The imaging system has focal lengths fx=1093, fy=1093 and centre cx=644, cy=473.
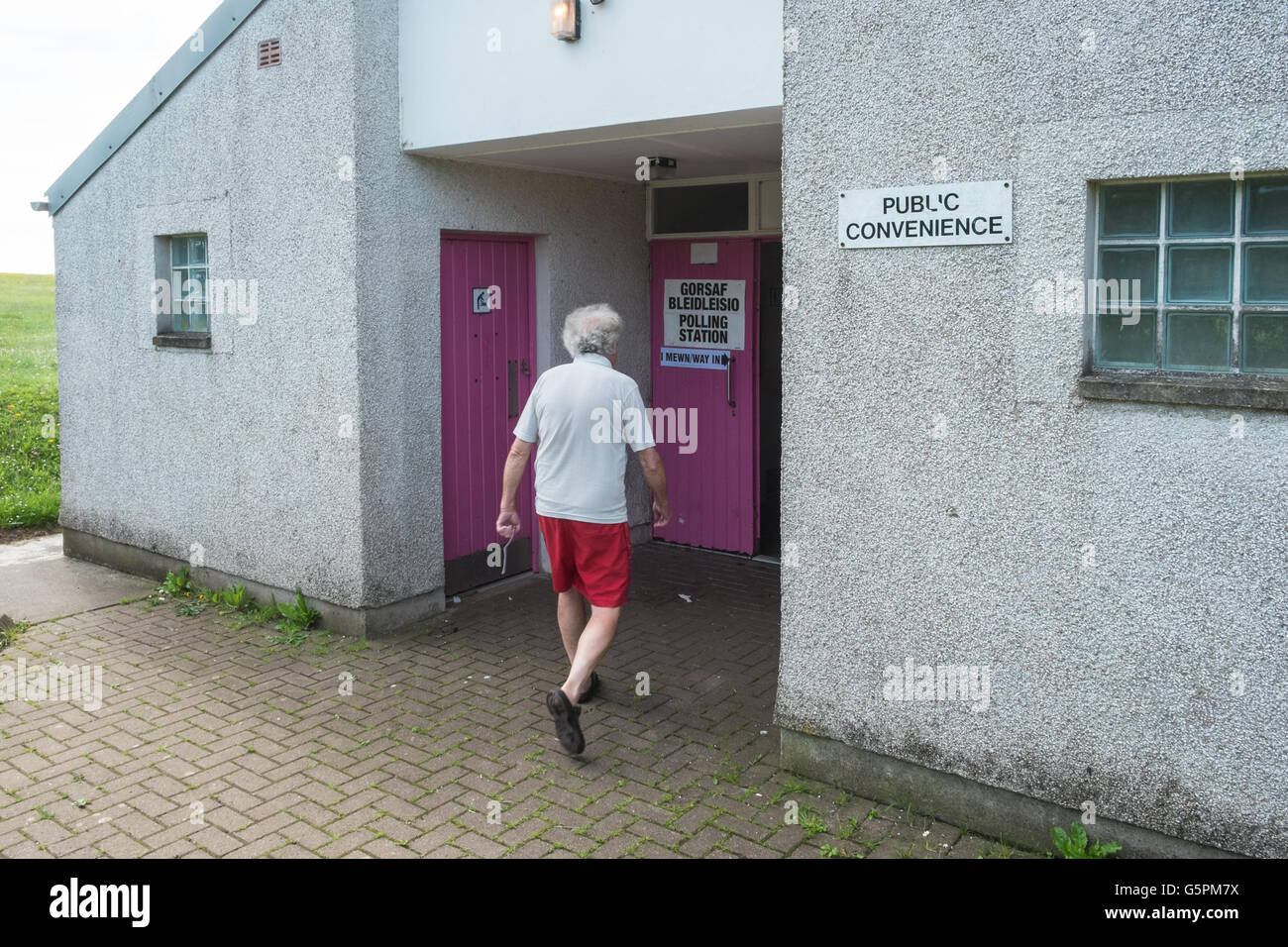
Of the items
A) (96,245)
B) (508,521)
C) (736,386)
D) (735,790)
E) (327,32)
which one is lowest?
(735,790)

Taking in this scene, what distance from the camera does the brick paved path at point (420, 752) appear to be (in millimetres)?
4285

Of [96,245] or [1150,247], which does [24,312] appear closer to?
[96,245]

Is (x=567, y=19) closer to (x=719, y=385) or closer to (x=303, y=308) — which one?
(x=303, y=308)

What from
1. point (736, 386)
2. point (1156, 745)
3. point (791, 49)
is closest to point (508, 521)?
point (791, 49)

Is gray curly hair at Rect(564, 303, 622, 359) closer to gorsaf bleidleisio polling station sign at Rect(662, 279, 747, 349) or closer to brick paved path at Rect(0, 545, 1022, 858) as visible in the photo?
brick paved path at Rect(0, 545, 1022, 858)

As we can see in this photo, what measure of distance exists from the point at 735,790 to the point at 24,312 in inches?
1090

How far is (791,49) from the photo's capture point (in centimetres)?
447

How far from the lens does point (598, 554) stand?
5.22 m

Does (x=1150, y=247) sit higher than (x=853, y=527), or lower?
higher

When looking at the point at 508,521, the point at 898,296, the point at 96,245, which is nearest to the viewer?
the point at 898,296

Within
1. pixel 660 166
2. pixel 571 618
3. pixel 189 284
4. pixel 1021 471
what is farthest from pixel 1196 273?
pixel 189 284

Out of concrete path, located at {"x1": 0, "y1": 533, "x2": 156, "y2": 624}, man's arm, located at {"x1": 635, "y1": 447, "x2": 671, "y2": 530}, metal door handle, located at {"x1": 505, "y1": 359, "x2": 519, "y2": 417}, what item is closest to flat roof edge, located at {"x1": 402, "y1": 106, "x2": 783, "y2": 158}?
metal door handle, located at {"x1": 505, "y1": 359, "x2": 519, "y2": 417}

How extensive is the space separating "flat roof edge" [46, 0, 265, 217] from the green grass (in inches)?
111

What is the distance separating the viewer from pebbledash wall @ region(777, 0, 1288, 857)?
360 centimetres
